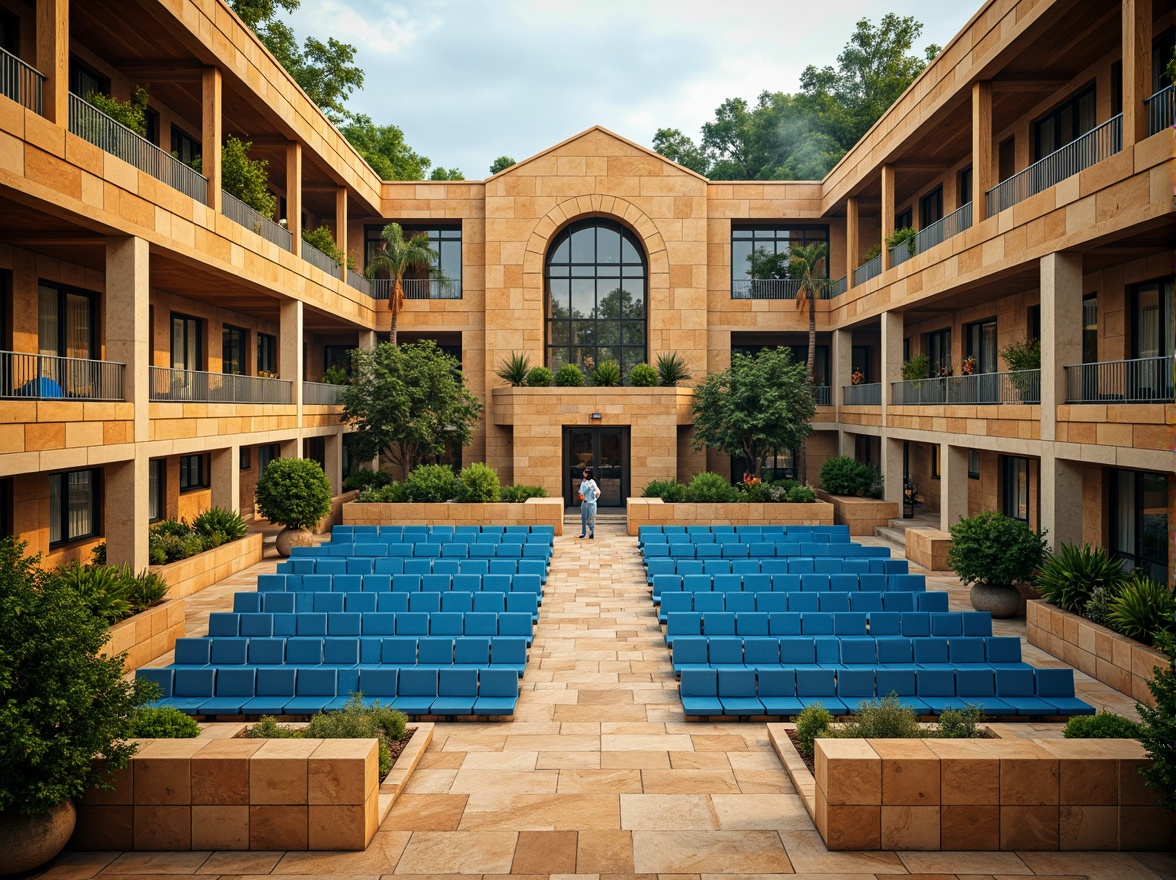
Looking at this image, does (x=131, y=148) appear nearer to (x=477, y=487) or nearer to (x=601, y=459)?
(x=477, y=487)

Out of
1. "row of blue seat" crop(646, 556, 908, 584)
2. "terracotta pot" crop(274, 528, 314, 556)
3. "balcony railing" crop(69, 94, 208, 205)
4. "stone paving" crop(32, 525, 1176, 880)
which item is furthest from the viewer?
"terracotta pot" crop(274, 528, 314, 556)

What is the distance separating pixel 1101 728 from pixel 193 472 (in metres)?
25.1

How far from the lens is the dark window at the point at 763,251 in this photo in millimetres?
37406

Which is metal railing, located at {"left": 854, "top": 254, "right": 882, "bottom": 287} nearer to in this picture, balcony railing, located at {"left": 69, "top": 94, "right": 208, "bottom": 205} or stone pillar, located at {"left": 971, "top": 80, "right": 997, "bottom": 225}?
stone pillar, located at {"left": 971, "top": 80, "right": 997, "bottom": 225}

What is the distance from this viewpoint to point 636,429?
32.8 m

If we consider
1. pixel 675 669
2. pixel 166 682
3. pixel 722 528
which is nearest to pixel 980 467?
pixel 722 528

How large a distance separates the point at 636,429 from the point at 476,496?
25.8 ft

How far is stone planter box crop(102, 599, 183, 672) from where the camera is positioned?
13.2 m

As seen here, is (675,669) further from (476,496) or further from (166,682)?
(476,496)

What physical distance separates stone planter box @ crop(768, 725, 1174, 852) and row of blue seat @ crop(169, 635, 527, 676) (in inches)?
227

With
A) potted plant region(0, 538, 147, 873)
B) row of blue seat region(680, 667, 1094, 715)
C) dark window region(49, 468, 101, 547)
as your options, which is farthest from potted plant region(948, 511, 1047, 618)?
dark window region(49, 468, 101, 547)

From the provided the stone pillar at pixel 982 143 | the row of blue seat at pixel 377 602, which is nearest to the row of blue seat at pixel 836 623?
the row of blue seat at pixel 377 602

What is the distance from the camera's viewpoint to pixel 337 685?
11.5m

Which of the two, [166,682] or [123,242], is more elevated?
[123,242]
